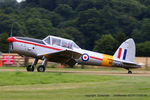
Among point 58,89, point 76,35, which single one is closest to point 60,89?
point 58,89

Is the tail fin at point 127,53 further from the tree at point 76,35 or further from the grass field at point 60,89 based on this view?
the tree at point 76,35

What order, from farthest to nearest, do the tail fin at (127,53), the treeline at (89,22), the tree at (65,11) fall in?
the tree at (65,11)
the treeline at (89,22)
the tail fin at (127,53)

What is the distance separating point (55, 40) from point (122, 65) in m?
4.31

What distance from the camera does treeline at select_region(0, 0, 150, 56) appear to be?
58128 millimetres

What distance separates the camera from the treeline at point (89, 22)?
58.1 meters

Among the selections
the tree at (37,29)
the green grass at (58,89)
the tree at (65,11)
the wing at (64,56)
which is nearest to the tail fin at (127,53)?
the wing at (64,56)

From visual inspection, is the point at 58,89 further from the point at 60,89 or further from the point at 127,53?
the point at 127,53

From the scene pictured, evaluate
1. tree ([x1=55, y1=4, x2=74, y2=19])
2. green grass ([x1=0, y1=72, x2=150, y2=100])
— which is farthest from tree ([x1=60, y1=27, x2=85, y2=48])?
green grass ([x1=0, y1=72, x2=150, y2=100])

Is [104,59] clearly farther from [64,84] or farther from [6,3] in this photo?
[6,3]

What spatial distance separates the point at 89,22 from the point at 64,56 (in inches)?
1924

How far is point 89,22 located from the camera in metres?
66.4

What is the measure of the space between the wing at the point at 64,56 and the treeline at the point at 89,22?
2114 cm

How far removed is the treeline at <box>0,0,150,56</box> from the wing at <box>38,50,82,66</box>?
21.1 m

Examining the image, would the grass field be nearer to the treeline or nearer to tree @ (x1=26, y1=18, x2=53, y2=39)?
the treeline
